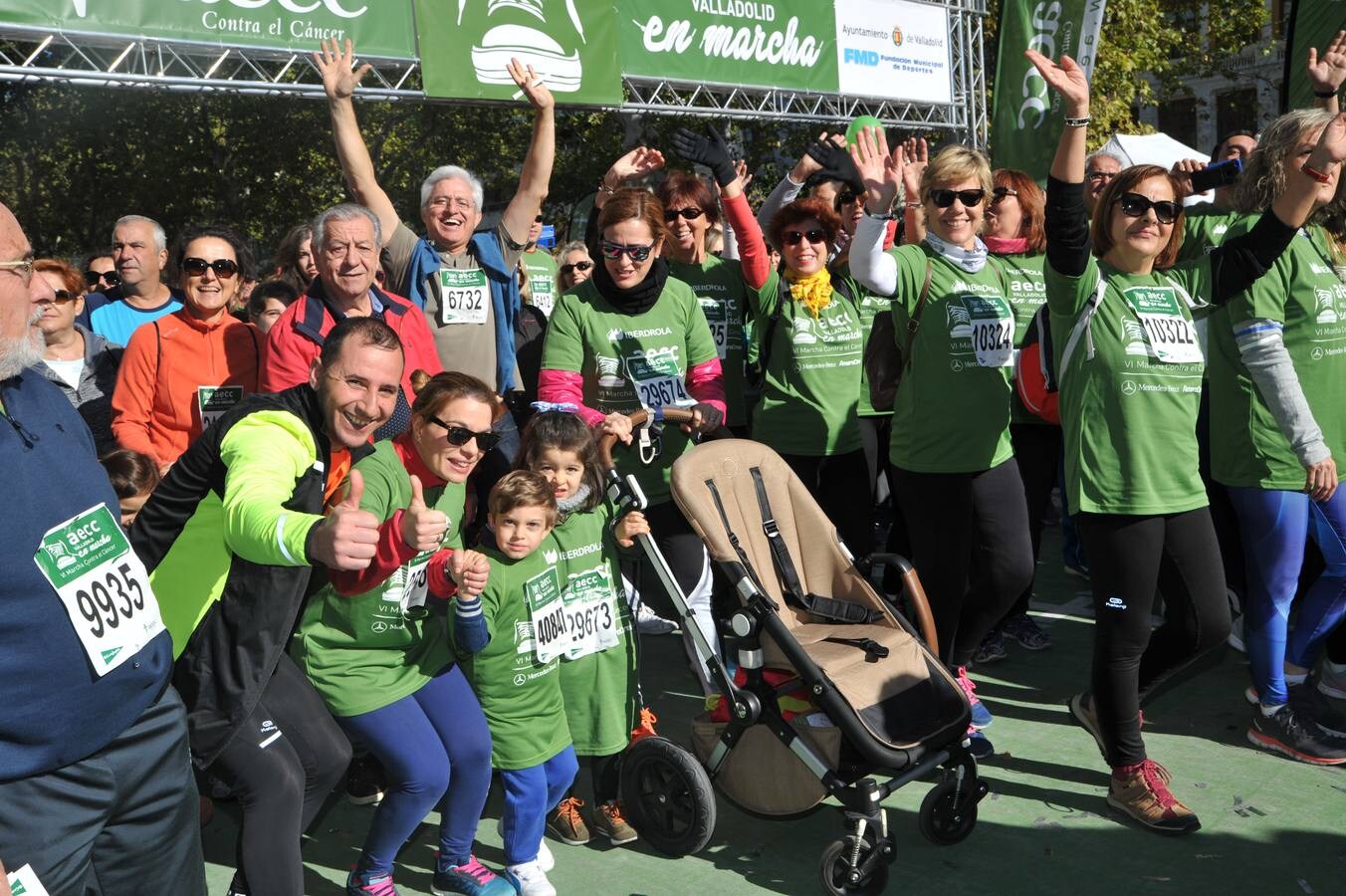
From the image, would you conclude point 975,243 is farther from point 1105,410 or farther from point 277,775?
point 277,775

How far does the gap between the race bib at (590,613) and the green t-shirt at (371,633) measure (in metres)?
0.48

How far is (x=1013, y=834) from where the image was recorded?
374 centimetres

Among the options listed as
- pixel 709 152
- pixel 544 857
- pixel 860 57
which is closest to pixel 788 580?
pixel 544 857

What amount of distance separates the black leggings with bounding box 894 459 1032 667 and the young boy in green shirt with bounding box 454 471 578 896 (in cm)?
144

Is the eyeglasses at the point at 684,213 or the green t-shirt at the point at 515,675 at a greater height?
the eyeglasses at the point at 684,213

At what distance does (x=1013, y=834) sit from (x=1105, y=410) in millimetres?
1303

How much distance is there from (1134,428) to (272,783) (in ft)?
8.45

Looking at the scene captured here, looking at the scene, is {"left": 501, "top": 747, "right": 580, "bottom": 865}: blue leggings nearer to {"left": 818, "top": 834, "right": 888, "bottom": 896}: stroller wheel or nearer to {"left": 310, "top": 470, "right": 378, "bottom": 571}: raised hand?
{"left": 818, "top": 834, "right": 888, "bottom": 896}: stroller wheel

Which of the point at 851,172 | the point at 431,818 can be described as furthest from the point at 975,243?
the point at 431,818

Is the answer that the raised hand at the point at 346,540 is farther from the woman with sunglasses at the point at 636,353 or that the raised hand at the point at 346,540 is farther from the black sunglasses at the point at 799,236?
the black sunglasses at the point at 799,236

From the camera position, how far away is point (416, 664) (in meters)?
3.42

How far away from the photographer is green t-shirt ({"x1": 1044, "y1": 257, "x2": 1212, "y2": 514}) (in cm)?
367

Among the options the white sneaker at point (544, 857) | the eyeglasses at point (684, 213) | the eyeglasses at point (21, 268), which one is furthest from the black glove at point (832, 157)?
the eyeglasses at point (21, 268)

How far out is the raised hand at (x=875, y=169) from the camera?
4.06 m
